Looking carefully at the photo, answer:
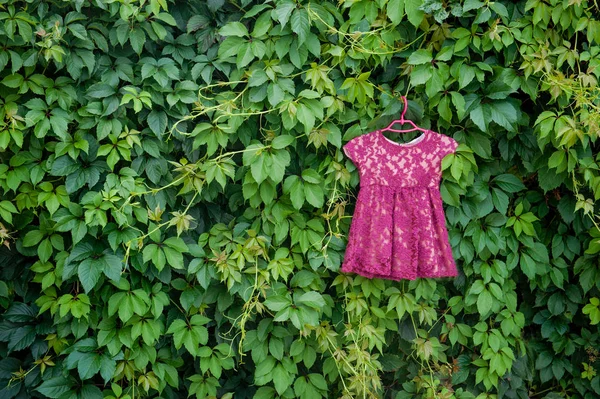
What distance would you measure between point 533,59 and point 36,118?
1.85 metres

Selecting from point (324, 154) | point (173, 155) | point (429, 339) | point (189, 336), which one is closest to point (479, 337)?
point (429, 339)

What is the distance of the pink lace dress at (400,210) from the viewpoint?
216 cm

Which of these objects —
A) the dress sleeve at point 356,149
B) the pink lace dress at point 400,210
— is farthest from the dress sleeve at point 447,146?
the dress sleeve at point 356,149

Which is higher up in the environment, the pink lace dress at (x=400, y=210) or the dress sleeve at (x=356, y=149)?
the dress sleeve at (x=356, y=149)

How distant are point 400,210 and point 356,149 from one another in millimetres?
287

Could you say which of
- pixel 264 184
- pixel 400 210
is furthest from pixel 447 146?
pixel 264 184

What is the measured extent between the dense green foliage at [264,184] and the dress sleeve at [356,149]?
0.18ft

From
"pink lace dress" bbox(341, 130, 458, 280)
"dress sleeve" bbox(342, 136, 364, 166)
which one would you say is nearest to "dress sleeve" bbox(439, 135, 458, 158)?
"pink lace dress" bbox(341, 130, 458, 280)

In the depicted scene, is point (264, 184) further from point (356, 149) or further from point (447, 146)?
point (447, 146)

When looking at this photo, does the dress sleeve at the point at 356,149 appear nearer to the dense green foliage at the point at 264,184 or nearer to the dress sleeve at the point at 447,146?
the dense green foliage at the point at 264,184

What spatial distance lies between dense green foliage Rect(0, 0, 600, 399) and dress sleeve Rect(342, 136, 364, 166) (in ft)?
0.18

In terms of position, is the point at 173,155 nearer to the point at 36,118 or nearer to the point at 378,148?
the point at 36,118

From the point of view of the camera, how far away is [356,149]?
86.5 inches

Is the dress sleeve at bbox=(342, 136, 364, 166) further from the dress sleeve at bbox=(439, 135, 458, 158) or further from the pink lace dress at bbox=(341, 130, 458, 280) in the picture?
the dress sleeve at bbox=(439, 135, 458, 158)
